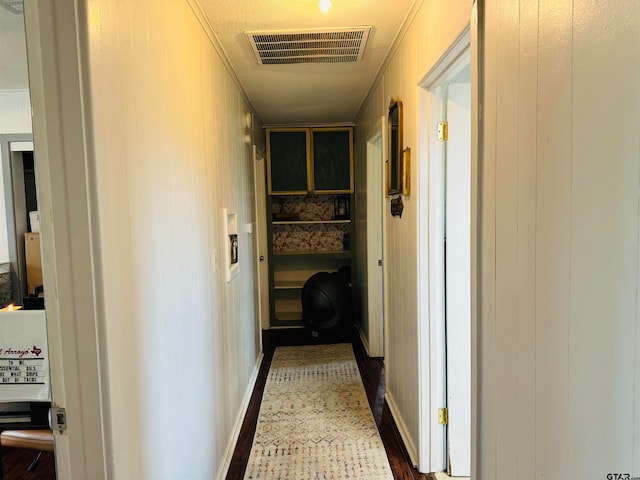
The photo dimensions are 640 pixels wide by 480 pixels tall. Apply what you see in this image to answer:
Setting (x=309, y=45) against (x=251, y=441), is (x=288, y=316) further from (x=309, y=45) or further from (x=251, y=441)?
(x=309, y=45)

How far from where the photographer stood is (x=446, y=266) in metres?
1.90

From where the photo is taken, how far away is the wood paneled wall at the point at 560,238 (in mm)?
631

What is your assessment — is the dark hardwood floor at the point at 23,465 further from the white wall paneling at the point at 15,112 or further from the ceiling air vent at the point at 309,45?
the ceiling air vent at the point at 309,45

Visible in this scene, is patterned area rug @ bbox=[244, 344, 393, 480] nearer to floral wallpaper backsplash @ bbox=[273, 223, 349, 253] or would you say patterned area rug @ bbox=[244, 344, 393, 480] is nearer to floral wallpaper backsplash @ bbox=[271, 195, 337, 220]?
floral wallpaper backsplash @ bbox=[273, 223, 349, 253]

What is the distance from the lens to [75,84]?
2.80 feet

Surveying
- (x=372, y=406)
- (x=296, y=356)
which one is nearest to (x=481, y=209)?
(x=372, y=406)

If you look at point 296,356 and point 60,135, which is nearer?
point 60,135

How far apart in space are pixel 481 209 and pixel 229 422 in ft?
6.19

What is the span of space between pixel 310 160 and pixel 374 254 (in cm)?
144

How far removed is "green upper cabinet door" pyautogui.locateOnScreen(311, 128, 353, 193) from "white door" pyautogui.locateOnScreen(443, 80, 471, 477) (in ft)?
8.49

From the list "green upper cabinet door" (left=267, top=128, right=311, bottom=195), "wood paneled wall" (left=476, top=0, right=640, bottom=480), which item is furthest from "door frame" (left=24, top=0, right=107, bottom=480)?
"green upper cabinet door" (left=267, top=128, right=311, bottom=195)

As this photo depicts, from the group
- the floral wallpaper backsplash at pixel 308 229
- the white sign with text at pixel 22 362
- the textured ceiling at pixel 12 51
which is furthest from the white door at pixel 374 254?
the white sign with text at pixel 22 362

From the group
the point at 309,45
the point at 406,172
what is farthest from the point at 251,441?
the point at 309,45

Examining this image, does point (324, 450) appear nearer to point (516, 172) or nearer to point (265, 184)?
point (516, 172)
